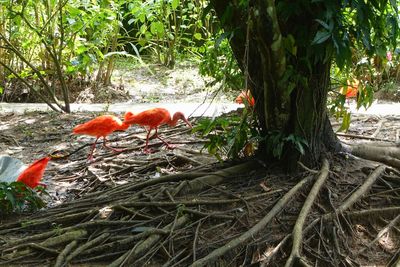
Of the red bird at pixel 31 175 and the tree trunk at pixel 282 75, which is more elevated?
the tree trunk at pixel 282 75

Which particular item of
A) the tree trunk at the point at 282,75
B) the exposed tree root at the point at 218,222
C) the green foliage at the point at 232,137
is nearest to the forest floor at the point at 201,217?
the exposed tree root at the point at 218,222

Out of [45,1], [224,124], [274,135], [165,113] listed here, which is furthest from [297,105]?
[45,1]

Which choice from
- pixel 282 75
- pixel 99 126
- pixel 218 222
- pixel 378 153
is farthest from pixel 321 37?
pixel 99 126

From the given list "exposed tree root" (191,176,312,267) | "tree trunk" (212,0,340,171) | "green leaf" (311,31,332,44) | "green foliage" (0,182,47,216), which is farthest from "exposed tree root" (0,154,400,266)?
"green leaf" (311,31,332,44)

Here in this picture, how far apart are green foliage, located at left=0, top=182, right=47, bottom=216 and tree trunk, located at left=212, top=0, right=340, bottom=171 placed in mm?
1735

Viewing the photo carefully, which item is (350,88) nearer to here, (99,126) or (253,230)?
(99,126)

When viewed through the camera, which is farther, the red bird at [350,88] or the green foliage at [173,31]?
the green foliage at [173,31]

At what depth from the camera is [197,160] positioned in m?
4.75

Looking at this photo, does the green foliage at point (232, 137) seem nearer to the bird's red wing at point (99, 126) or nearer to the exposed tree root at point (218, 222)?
the exposed tree root at point (218, 222)

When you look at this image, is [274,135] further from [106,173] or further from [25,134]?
[25,134]

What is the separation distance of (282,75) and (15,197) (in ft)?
6.61

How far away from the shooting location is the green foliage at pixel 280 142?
3.89 m

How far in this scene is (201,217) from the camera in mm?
3529

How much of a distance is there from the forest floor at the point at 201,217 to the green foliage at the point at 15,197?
0.30ft
